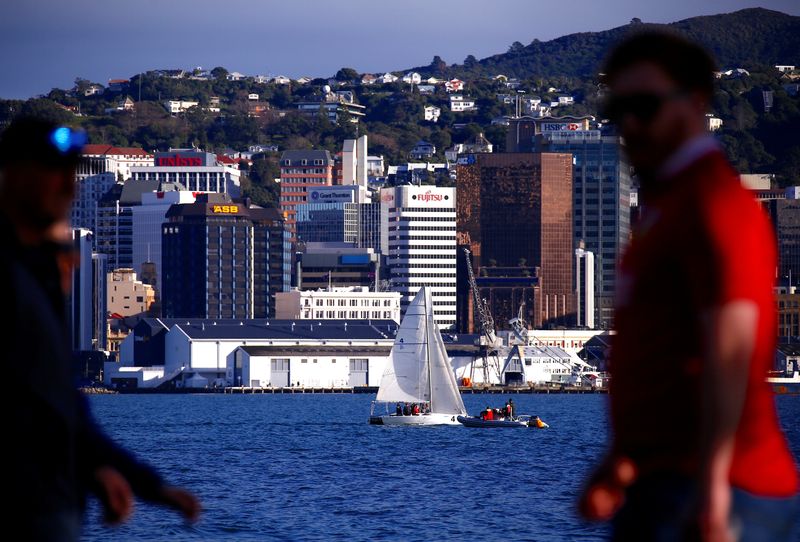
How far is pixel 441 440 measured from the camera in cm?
6150

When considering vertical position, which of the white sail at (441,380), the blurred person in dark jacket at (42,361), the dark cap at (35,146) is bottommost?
the white sail at (441,380)

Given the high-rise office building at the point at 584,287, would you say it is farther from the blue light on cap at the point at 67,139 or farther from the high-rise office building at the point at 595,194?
the blue light on cap at the point at 67,139

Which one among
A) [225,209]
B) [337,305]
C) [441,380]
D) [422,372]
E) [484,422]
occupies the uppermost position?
[225,209]

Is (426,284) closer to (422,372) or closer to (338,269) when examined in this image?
(338,269)

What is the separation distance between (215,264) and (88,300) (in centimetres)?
1484

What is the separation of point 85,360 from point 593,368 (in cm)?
4317

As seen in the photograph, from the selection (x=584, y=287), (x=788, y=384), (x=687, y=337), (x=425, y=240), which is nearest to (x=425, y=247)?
(x=425, y=240)

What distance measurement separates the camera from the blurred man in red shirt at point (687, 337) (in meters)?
3.58

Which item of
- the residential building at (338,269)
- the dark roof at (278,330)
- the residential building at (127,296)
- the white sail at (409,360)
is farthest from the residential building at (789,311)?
the white sail at (409,360)

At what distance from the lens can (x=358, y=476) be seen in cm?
4406

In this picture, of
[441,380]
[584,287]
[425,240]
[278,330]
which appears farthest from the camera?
[584,287]

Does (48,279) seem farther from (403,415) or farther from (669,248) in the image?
(403,415)

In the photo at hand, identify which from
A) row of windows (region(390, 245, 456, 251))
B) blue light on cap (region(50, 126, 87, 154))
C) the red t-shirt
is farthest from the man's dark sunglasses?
row of windows (region(390, 245, 456, 251))

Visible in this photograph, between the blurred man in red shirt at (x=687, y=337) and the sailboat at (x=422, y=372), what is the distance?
6034 cm
